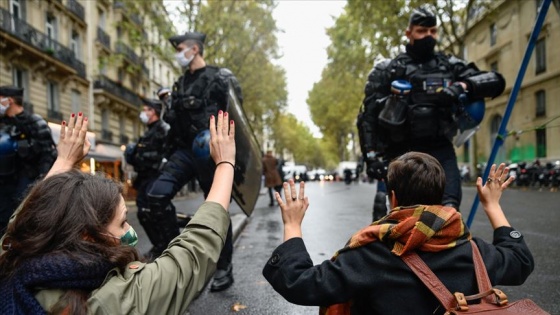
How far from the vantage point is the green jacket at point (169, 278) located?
131 centimetres

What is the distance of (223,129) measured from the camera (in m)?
1.78

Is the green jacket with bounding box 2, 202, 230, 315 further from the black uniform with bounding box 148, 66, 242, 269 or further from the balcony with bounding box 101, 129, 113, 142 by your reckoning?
the balcony with bounding box 101, 129, 113, 142

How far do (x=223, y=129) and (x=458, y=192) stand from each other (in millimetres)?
2075

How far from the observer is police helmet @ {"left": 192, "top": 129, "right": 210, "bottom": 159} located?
146 inches

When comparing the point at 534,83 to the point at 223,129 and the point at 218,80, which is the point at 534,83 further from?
the point at 223,129

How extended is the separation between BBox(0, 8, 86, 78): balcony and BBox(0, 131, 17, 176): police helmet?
16.4 m

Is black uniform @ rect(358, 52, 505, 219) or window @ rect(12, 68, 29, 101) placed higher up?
window @ rect(12, 68, 29, 101)

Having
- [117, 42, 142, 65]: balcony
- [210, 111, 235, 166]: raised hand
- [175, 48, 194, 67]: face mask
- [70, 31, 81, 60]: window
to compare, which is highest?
[117, 42, 142, 65]: balcony

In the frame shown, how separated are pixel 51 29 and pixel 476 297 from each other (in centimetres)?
2456

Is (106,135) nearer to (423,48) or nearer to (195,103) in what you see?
(195,103)

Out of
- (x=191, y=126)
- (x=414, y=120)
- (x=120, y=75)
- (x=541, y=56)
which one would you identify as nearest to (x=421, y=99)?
(x=414, y=120)

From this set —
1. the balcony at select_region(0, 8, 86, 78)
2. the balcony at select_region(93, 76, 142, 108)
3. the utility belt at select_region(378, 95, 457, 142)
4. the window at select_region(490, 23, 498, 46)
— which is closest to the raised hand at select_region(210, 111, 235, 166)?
the utility belt at select_region(378, 95, 457, 142)

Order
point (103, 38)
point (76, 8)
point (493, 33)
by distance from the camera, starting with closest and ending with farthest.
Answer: point (76, 8), point (103, 38), point (493, 33)

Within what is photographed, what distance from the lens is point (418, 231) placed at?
156 centimetres
